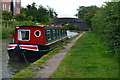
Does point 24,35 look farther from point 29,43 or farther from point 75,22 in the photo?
point 75,22

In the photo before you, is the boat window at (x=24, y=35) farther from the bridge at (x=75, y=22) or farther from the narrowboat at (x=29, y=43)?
the bridge at (x=75, y=22)

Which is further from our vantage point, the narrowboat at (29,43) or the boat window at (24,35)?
the boat window at (24,35)

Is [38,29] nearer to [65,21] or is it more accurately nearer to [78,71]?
[78,71]

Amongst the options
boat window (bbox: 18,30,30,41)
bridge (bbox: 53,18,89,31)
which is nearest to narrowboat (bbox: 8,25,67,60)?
boat window (bbox: 18,30,30,41)

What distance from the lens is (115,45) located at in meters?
11.6

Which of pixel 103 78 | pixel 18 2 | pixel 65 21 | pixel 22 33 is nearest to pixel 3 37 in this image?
pixel 22 33

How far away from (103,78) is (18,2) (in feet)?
192

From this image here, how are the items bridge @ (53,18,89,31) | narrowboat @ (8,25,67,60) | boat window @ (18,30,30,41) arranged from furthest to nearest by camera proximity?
bridge @ (53,18,89,31) < boat window @ (18,30,30,41) < narrowboat @ (8,25,67,60)

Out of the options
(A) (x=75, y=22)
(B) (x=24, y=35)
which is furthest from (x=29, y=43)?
(A) (x=75, y=22)

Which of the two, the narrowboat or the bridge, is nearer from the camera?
the narrowboat

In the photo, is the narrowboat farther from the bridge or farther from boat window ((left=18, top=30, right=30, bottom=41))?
the bridge

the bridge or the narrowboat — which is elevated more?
the narrowboat

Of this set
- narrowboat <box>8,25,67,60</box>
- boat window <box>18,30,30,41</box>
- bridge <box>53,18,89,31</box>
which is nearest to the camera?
narrowboat <box>8,25,67,60</box>

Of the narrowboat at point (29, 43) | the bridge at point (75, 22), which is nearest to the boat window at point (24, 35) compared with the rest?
the narrowboat at point (29, 43)
